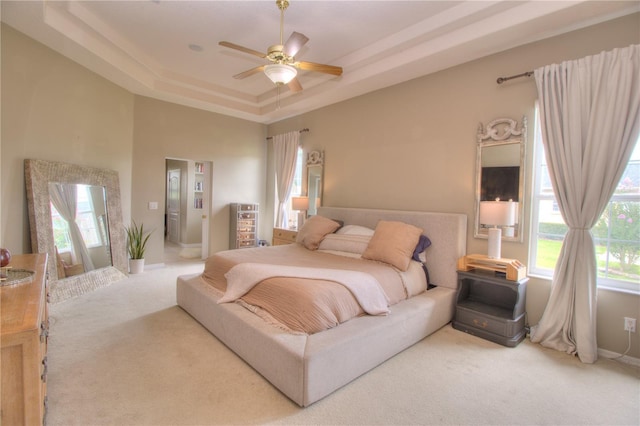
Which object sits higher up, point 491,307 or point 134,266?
point 491,307

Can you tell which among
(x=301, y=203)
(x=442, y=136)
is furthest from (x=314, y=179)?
(x=442, y=136)

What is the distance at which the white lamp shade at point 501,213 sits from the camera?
9.26 ft

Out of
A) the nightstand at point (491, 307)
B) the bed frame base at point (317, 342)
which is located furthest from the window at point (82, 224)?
the nightstand at point (491, 307)

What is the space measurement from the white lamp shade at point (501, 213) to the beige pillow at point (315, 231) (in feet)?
6.42

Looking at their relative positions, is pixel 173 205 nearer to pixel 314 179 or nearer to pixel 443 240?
pixel 314 179

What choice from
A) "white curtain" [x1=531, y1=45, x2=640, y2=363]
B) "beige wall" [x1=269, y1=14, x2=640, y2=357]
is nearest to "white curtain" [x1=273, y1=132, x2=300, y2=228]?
"beige wall" [x1=269, y1=14, x2=640, y2=357]

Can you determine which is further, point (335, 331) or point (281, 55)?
point (281, 55)

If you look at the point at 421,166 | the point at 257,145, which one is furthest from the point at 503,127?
the point at 257,145

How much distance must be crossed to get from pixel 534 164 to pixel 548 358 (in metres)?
1.79

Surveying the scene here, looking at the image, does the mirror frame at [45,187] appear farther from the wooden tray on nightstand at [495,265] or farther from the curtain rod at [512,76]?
the curtain rod at [512,76]

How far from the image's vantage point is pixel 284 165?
19.5 ft

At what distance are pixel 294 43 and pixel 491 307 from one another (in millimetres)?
3215

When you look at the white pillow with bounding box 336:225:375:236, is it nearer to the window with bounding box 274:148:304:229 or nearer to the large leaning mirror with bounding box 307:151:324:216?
the large leaning mirror with bounding box 307:151:324:216

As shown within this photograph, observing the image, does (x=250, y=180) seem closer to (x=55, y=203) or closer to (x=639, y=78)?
Answer: (x=55, y=203)
